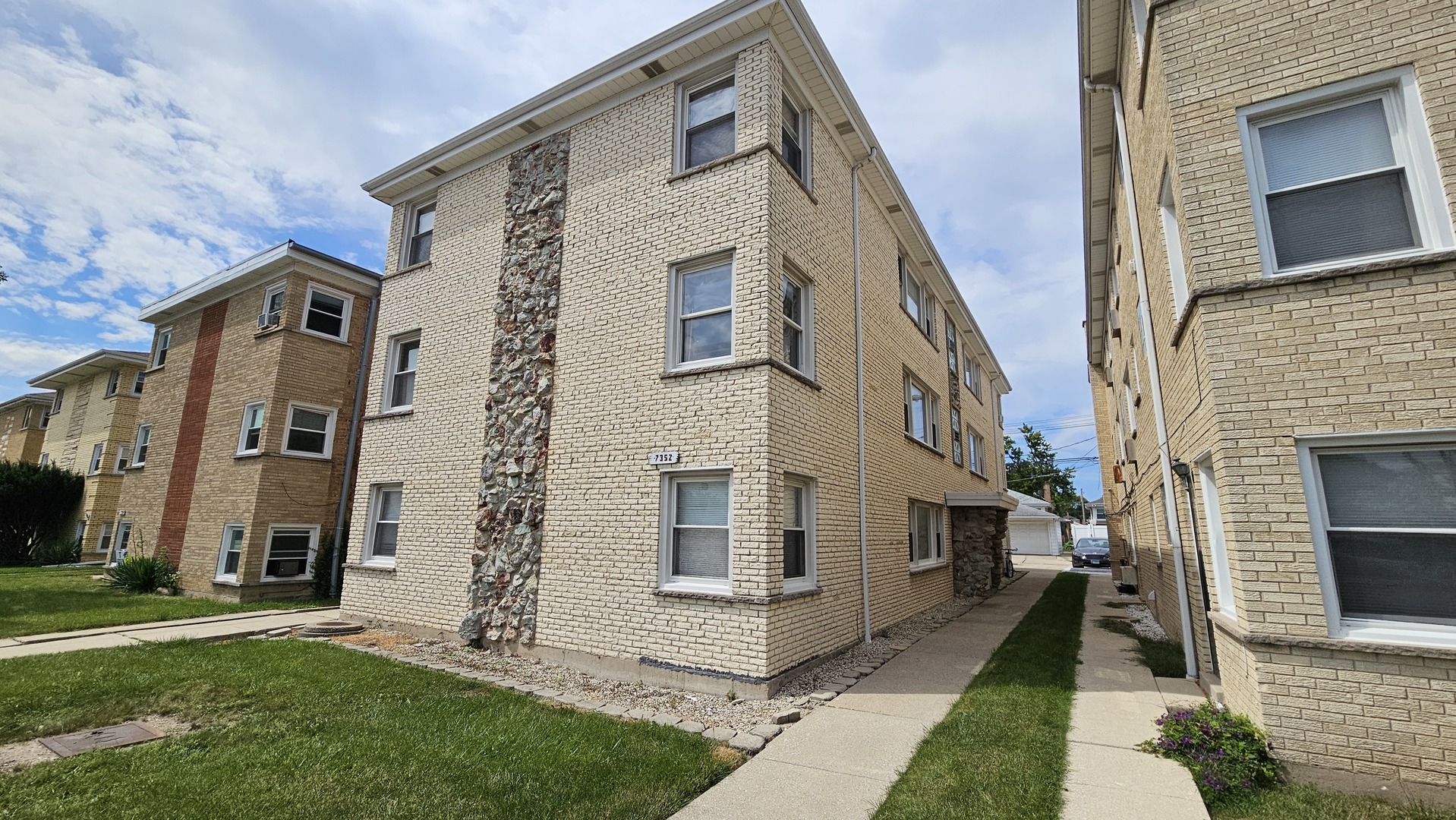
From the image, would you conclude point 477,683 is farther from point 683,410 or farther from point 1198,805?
point 1198,805

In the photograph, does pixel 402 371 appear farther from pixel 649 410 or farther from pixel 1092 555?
pixel 1092 555

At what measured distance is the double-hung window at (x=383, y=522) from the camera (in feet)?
36.8

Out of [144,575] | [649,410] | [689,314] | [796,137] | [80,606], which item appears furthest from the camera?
[144,575]

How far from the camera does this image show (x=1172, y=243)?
7098mm

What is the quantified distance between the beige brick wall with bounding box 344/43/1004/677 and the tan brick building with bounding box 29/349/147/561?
65.7 ft

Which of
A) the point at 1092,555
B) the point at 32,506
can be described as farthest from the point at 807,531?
the point at 32,506

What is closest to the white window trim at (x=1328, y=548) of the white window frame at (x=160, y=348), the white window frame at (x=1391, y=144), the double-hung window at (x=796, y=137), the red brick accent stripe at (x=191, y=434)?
the white window frame at (x=1391, y=144)

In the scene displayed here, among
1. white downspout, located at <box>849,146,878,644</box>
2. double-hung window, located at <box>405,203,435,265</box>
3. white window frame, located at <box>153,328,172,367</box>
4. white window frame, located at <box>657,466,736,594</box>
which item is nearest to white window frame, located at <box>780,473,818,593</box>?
white window frame, located at <box>657,466,736,594</box>

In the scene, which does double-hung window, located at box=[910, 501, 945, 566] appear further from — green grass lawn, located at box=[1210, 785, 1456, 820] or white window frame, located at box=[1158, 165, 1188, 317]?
green grass lawn, located at box=[1210, 785, 1456, 820]

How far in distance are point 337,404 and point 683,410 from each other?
13534mm

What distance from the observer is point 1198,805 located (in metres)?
4.18

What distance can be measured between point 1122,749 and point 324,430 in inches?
723

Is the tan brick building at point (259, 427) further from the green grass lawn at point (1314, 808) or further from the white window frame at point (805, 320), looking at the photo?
the green grass lawn at point (1314, 808)

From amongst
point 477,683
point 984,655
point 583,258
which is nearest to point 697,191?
point 583,258
